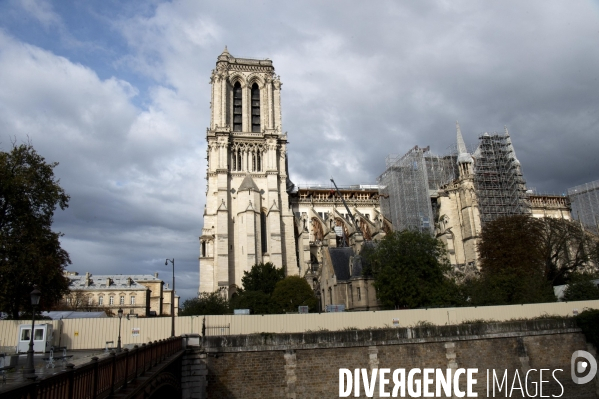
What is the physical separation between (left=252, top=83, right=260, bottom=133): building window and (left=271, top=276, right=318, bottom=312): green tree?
23937 mm

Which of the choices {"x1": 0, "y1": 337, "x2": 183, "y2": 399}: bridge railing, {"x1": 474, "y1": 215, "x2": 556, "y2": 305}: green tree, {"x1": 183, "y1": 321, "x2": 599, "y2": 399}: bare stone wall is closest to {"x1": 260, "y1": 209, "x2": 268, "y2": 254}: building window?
{"x1": 474, "y1": 215, "x2": 556, "y2": 305}: green tree

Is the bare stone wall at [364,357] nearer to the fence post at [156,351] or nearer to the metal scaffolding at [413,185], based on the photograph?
the fence post at [156,351]

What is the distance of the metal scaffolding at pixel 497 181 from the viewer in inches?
2151

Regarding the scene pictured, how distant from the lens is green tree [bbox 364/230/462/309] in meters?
30.8

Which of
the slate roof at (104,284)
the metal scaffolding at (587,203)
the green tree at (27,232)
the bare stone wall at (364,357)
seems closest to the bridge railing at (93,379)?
the bare stone wall at (364,357)

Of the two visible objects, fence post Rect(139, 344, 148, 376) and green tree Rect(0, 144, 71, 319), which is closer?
fence post Rect(139, 344, 148, 376)

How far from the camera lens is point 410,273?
103 ft

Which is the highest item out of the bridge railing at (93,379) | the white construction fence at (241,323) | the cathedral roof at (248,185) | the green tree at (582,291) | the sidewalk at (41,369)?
the cathedral roof at (248,185)

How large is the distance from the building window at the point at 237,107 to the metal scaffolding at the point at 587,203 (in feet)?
159

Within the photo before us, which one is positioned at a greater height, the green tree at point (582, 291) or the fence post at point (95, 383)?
the green tree at point (582, 291)

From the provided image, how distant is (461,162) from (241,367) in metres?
44.2

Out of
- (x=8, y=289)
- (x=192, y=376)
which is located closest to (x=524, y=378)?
(x=192, y=376)

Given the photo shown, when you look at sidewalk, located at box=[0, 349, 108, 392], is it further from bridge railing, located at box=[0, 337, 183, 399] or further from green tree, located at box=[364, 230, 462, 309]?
green tree, located at box=[364, 230, 462, 309]

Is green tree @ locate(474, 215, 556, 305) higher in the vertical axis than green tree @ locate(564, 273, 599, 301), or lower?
higher
